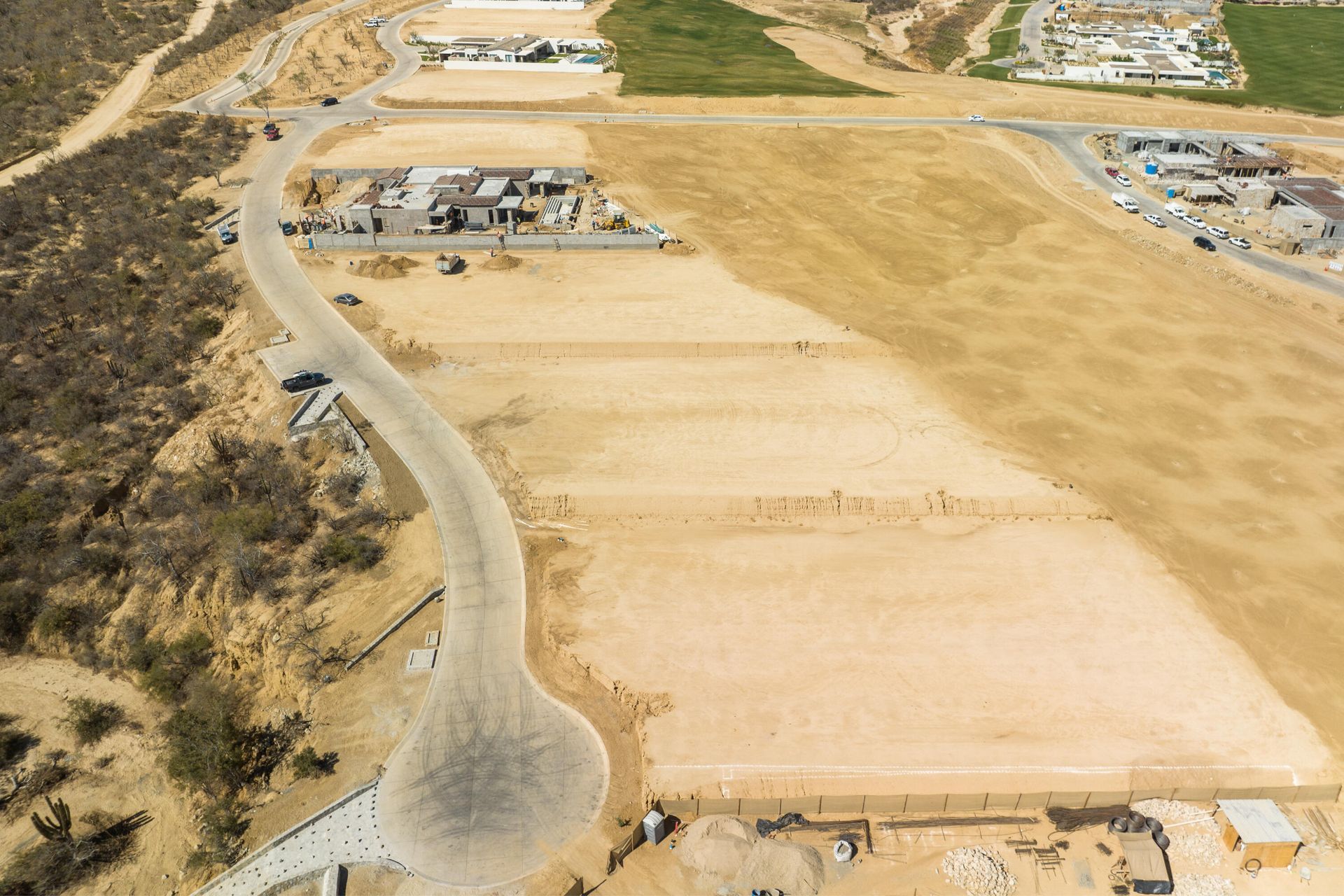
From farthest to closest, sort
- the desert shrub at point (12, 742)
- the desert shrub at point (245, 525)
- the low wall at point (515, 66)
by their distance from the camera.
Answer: the low wall at point (515, 66)
the desert shrub at point (245, 525)
the desert shrub at point (12, 742)

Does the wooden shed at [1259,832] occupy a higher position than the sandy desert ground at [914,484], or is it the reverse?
the sandy desert ground at [914,484]

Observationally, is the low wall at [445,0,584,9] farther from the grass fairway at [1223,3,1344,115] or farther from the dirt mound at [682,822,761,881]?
the dirt mound at [682,822,761,881]

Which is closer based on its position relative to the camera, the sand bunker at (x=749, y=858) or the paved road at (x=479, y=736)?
the sand bunker at (x=749, y=858)

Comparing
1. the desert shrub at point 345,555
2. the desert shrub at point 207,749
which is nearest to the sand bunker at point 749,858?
the desert shrub at point 207,749

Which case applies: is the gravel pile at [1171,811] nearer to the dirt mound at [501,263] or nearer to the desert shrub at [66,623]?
the desert shrub at [66,623]

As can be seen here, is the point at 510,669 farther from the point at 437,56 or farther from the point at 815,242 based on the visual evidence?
the point at 437,56

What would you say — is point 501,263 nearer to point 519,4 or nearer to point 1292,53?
point 519,4
